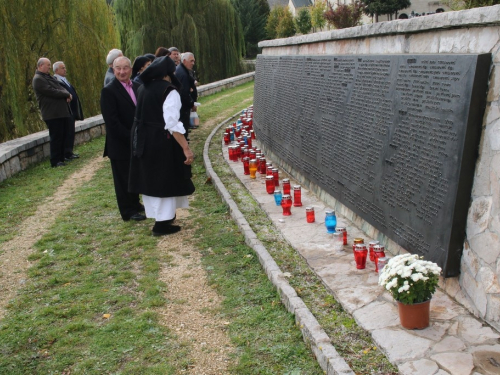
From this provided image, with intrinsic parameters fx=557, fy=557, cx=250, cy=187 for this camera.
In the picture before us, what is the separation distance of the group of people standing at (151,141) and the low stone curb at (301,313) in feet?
2.92

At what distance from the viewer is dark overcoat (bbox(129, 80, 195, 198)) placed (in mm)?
6035

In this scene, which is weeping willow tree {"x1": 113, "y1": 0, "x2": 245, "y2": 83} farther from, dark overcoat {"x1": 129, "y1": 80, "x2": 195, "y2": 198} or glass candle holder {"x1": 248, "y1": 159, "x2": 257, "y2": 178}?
dark overcoat {"x1": 129, "y1": 80, "x2": 195, "y2": 198}

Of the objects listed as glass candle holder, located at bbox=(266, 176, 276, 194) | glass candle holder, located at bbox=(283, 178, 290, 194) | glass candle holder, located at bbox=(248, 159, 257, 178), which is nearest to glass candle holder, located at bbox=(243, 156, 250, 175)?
glass candle holder, located at bbox=(248, 159, 257, 178)

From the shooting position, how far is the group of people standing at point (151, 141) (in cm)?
596

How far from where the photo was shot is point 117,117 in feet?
22.4

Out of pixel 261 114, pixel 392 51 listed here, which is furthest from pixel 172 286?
pixel 261 114

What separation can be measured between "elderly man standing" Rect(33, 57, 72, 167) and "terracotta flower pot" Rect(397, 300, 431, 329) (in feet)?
26.3

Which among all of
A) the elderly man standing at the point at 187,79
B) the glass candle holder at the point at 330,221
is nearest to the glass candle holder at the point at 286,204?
the glass candle holder at the point at 330,221

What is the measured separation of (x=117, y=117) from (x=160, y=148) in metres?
1.03

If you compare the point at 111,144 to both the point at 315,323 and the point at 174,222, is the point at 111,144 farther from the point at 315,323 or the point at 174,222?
the point at 315,323

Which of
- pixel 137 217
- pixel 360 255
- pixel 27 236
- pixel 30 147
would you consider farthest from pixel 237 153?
pixel 360 255

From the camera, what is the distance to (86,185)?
8.95 metres

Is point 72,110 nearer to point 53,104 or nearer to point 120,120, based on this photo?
point 53,104

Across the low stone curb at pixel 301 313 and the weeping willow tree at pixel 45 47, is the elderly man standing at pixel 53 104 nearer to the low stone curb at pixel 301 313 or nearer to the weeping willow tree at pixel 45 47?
the weeping willow tree at pixel 45 47
